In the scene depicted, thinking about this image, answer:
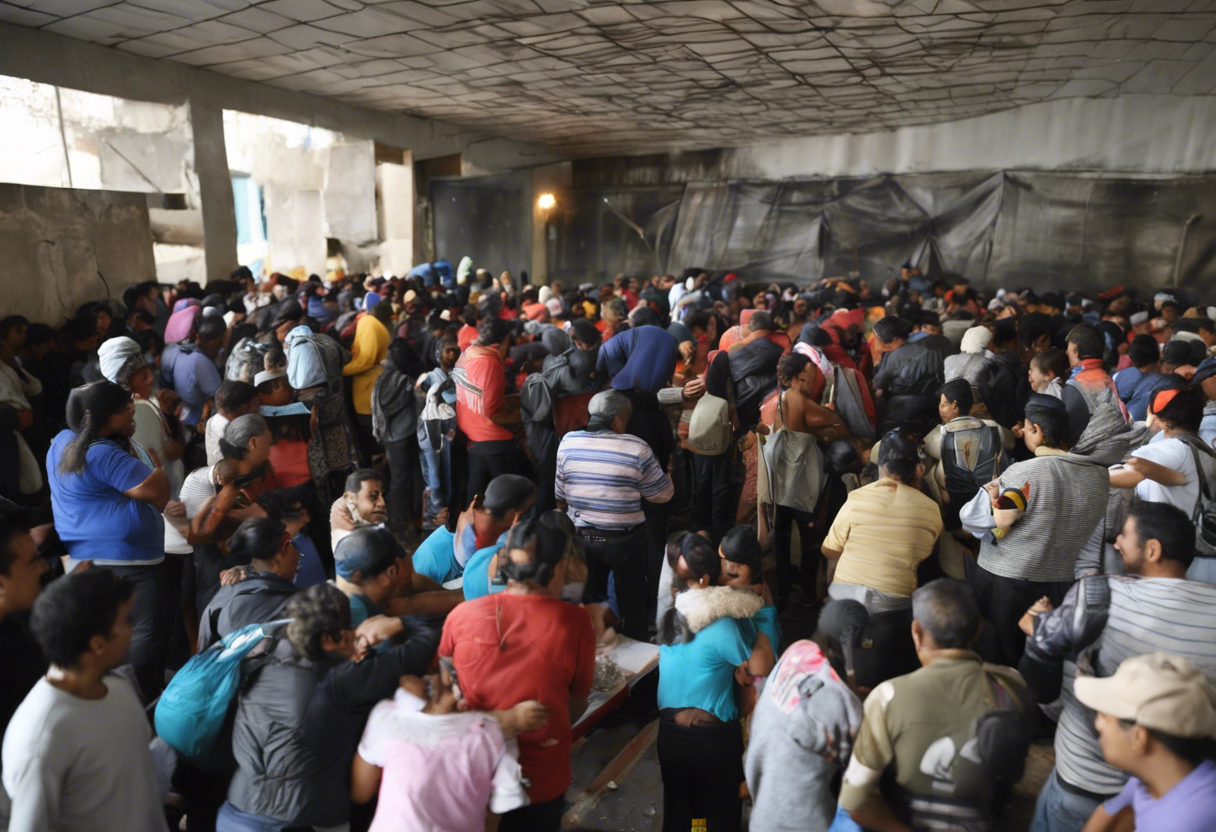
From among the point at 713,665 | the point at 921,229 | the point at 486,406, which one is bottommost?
the point at 713,665

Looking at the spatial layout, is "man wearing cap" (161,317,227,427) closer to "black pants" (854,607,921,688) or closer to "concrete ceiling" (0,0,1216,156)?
"concrete ceiling" (0,0,1216,156)

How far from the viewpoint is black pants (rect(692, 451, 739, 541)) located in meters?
4.86

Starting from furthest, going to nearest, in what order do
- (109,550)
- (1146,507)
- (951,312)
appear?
(951,312) < (109,550) < (1146,507)

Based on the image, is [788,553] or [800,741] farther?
[788,553]

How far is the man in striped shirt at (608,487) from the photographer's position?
3.28 metres

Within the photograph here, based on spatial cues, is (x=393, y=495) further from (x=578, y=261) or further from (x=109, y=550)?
(x=578, y=261)

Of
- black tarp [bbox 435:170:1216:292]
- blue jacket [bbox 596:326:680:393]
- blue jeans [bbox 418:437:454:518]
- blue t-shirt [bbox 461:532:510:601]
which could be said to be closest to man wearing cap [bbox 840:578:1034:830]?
blue t-shirt [bbox 461:532:510:601]

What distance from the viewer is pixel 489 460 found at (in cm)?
458

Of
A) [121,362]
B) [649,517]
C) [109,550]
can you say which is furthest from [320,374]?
[649,517]

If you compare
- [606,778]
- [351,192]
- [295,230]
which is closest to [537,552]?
[606,778]

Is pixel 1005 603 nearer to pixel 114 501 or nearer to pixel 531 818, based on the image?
pixel 531 818

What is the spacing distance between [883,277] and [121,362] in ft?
37.8

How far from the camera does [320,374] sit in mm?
4457

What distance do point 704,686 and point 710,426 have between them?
248 centimetres
